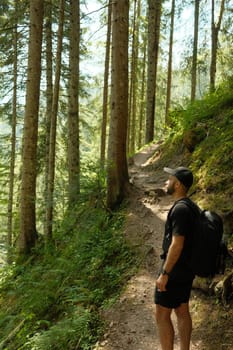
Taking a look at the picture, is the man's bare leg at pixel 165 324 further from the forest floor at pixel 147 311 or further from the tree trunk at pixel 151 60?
the tree trunk at pixel 151 60

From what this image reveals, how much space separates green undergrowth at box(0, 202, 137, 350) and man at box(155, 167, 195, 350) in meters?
1.54

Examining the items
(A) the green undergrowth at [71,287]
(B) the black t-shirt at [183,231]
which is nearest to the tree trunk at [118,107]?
(A) the green undergrowth at [71,287]

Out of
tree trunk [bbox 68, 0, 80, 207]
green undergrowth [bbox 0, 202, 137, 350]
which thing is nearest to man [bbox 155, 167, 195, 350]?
green undergrowth [bbox 0, 202, 137, 350]

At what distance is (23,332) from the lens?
18.7 ft

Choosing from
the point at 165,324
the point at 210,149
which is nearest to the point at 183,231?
the point at 165,324

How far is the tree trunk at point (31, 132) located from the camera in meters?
8.47

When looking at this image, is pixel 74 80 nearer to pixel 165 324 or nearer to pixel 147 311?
pixel 147 311

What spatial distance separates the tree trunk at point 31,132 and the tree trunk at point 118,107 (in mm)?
2035

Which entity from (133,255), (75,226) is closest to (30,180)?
(75,226)

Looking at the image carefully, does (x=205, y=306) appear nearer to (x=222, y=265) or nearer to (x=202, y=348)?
(x=202, y=348)

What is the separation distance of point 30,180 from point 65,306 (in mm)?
4026

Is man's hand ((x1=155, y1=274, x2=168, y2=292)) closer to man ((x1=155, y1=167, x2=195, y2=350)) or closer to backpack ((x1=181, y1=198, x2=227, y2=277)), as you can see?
man ((x1=155, y1=167, x2=195, y2=350))

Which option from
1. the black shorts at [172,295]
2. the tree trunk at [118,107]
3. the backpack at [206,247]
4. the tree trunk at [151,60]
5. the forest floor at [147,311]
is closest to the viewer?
the backpack at [206,247]

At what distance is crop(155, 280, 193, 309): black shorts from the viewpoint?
338 centimetres
